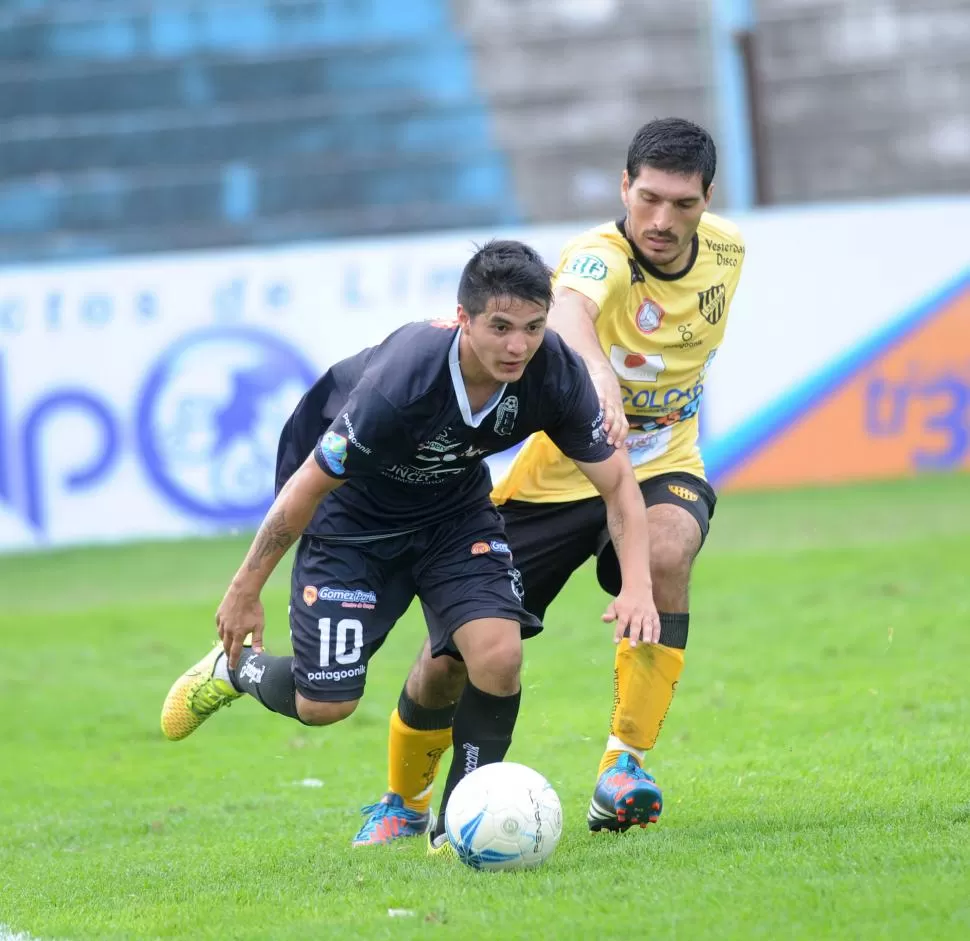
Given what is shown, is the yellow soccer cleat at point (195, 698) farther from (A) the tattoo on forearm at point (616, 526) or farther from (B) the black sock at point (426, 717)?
(A) the tattoo on forearm at point (616, 526)

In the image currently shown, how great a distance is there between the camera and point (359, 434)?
4.87 m

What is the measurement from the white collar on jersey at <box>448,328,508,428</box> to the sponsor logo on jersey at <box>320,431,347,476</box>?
1.23 feet

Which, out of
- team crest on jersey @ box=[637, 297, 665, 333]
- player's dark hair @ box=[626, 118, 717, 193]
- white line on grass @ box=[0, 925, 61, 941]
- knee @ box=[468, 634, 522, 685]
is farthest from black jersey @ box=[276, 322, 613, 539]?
white line on grass @ box=[0, 925, 61, 941]

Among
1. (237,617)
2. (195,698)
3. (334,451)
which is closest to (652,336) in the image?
(334,451)

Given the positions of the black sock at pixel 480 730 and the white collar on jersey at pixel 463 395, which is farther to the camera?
the black sock at pixel 480 730

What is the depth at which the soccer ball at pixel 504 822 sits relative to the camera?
15.4ft

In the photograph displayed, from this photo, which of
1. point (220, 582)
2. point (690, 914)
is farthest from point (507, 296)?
point (220, 582)

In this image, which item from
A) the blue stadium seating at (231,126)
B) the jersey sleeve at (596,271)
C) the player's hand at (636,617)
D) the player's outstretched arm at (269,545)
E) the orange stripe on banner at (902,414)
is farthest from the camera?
the blue stadium seating at (231,126)

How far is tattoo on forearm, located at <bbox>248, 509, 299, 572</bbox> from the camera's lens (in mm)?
5027

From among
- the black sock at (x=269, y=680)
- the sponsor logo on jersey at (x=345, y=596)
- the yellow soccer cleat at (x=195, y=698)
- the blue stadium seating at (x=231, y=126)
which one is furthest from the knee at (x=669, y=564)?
the blue stadium seating at (x=231, y=126)

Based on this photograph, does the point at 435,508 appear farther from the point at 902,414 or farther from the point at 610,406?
the point at 902,414

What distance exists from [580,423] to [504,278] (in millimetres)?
589

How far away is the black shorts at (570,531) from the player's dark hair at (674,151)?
1.06 m

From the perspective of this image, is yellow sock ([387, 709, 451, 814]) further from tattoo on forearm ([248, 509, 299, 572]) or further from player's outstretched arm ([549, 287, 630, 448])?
player's outstretched arm ([549, 287, 630, 448])
